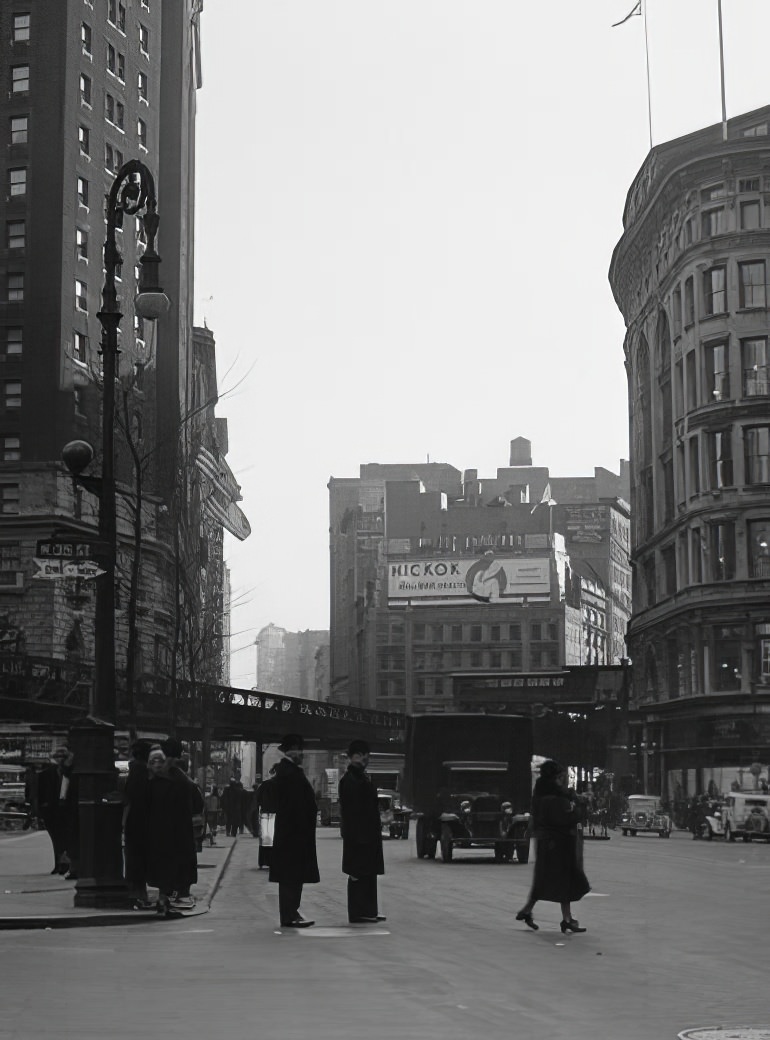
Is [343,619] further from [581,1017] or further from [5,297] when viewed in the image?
[581,1017]

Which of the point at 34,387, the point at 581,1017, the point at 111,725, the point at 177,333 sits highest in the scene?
the point at 177,333

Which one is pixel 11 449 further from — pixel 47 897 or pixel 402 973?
pixel 402 973

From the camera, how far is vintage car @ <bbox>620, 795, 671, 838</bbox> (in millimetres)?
62812

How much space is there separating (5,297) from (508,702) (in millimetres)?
30738

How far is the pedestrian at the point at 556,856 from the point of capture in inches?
665

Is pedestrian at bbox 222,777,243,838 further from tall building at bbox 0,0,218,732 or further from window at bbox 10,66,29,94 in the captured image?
window at bbox 10,66,29,94

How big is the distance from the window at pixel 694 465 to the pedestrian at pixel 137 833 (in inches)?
2337

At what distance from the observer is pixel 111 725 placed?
19.5 meters

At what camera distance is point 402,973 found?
42.0 ft

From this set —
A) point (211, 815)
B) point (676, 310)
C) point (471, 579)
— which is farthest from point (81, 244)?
point (471, 579)

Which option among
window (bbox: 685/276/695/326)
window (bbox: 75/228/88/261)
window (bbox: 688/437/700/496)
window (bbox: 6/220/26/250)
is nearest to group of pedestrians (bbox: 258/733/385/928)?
window (bbox: 688/437/700/496)

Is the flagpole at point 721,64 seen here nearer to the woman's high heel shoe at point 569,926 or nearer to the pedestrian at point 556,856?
the pedestrian at point 556,856

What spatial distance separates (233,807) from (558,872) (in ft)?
129

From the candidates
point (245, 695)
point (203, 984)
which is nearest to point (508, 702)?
point (245, 695)
